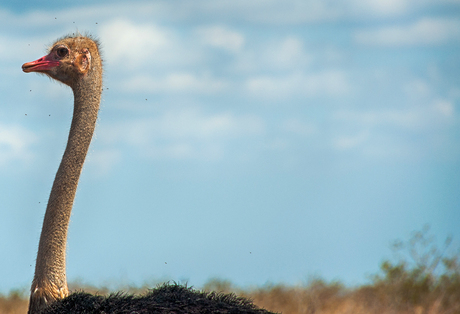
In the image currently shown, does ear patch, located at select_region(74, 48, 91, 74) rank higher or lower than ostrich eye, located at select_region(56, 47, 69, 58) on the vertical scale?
lower

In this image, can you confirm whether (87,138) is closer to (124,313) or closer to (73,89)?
(73,89)

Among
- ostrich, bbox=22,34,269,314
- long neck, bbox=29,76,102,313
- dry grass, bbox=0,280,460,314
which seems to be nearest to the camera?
ostrich, bbox=22,34,269,314

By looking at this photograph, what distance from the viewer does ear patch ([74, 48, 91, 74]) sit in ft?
19.1

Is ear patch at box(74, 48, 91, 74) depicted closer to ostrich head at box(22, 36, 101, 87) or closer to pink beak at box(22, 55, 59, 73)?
ostrich head at box(22, 36, 101, 87)

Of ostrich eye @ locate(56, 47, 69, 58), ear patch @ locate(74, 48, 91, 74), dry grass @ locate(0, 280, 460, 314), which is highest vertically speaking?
ostrich eye @ locate(56, 47, 69, 58)

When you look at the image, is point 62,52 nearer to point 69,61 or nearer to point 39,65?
point 69,61

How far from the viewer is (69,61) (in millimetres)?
5852

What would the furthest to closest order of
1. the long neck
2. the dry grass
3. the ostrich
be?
the dry grass
the long neck
the ostrich

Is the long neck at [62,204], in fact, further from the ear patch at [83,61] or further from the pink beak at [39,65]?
the pink beak at [39,65]

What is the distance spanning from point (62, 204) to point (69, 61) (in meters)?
1.47

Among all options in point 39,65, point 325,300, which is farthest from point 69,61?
point 325,300

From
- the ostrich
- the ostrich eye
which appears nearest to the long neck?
the ostrich

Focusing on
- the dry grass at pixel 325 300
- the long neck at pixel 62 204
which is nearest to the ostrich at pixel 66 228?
the long neck at pixel 62 204

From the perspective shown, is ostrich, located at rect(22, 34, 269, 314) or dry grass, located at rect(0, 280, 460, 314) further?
dry grass, located at rect(0, 280, 460, 314)
